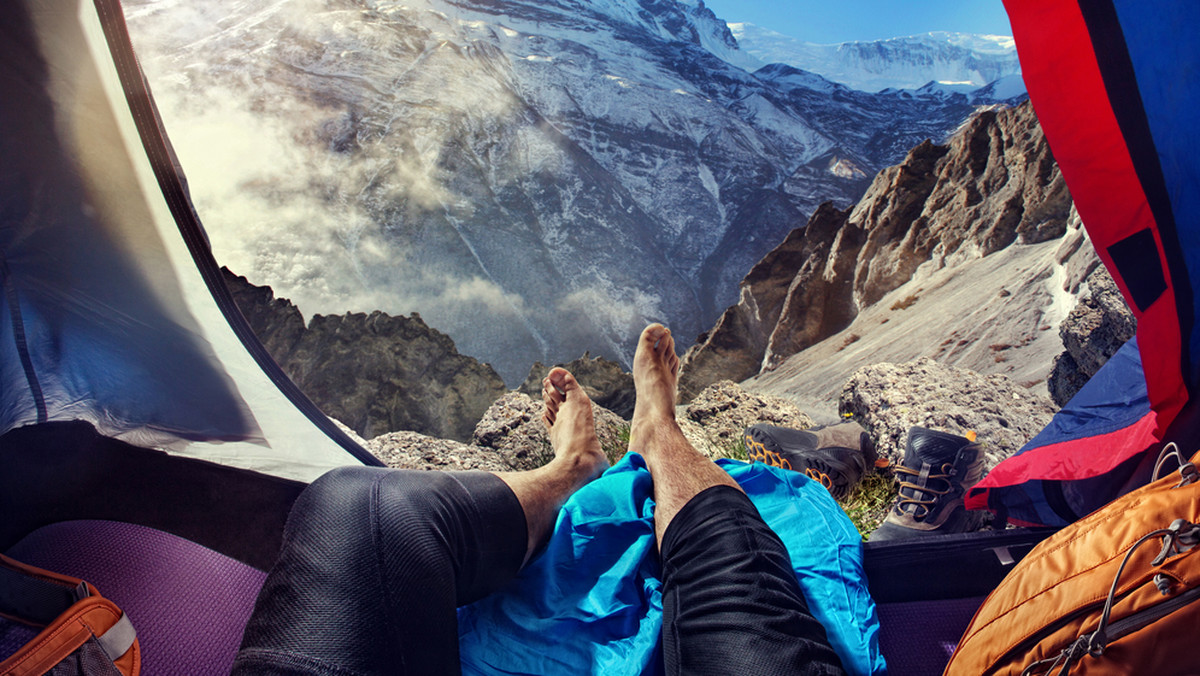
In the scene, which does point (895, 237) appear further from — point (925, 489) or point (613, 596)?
point (613, 596)

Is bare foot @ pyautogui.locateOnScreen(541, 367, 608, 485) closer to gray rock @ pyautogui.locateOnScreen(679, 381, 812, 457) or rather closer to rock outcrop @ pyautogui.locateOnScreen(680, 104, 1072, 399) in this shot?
gray rock @ pyautogui.locateOnScreen(679, 381, 812, 457)

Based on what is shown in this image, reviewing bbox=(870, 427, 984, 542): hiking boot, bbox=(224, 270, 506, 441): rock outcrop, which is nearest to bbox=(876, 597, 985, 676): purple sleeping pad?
bbox=(870, 427, 984, 542): hiking boot

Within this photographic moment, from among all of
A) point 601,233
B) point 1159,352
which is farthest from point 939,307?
point 601,233

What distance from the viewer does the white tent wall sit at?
90 centimetres

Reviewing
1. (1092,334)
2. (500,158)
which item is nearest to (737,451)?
(1092,334)

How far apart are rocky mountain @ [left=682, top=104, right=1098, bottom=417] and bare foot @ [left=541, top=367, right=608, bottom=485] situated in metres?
3.11

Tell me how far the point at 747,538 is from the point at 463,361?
11092 millimetres

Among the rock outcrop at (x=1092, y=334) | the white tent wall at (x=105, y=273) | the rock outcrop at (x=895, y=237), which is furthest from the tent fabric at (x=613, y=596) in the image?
the rock outcrop at (x=895, y=237)

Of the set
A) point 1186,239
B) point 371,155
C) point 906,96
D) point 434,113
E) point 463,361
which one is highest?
point 906,96

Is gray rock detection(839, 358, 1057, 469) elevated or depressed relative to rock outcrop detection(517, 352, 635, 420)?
elevated

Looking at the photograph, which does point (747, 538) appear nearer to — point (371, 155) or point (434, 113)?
point (371, 155)

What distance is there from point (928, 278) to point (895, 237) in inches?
94.9

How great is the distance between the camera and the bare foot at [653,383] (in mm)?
1639

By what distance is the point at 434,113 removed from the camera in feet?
106
